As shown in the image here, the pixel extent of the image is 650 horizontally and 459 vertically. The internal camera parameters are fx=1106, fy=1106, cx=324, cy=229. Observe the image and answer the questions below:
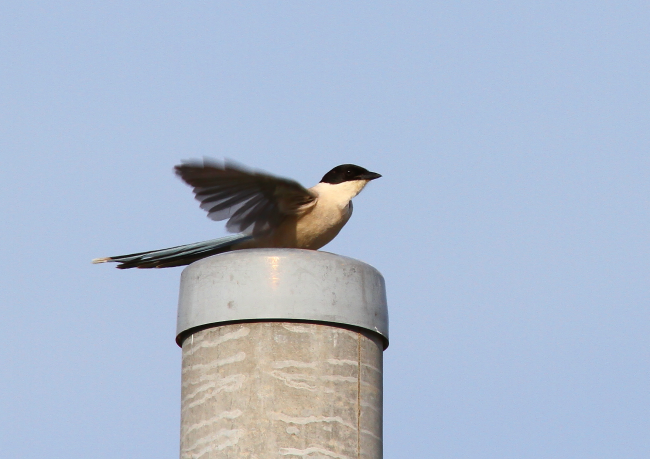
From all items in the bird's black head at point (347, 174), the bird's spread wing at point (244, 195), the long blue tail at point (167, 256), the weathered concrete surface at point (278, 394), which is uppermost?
the bird's black head at point (347, 174)

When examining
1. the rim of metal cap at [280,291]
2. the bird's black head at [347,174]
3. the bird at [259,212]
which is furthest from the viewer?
the bird's black head at [347,174]

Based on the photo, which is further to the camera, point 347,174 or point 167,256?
point 347,174

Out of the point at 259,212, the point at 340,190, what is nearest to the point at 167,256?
the point at 259,212

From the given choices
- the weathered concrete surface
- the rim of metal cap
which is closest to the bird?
the rim of metal cap

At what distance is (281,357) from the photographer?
471 cm

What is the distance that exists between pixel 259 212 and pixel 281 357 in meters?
2.86

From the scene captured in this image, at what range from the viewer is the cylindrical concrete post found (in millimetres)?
4641

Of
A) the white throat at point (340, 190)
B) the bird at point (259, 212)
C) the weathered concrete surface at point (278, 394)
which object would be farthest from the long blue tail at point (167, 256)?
the weathered concrete surface at point (278, 394)

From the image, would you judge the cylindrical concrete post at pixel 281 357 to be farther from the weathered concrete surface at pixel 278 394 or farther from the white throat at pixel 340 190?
the white throat at pixel 340 190

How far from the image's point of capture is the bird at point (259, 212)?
7148 millimetres

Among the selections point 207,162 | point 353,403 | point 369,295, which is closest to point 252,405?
point 353,403

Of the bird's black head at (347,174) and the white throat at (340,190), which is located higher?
the bird's black head at (347,174)

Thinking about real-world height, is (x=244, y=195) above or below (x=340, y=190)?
below

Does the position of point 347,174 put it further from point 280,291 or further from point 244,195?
point 280,291
